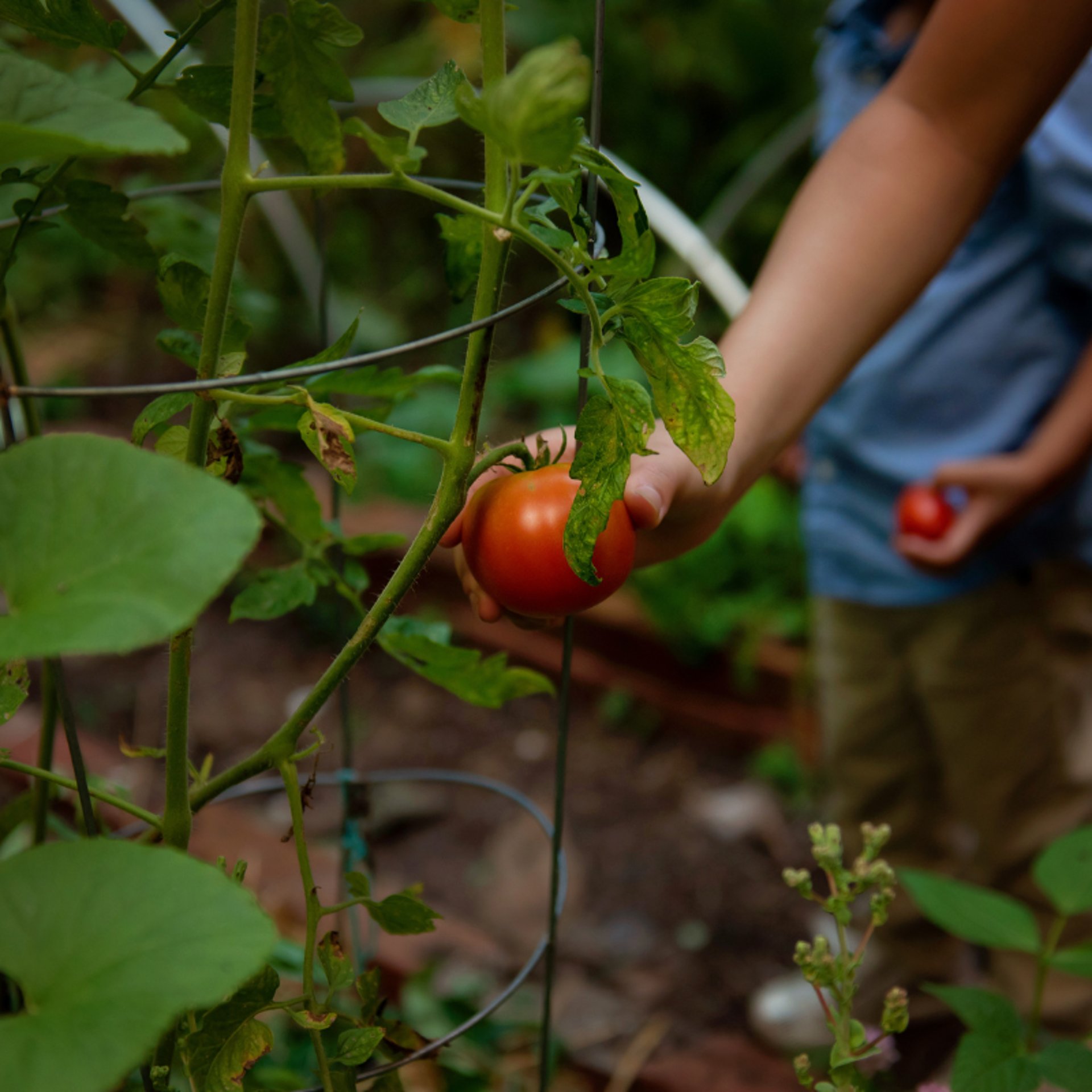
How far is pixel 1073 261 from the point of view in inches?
46.8

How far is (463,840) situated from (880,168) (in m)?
1.45

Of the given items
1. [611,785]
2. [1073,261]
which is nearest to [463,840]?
[611,785]

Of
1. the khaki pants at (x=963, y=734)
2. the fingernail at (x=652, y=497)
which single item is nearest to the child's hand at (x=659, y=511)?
the fingernail at (x=652, y=497)

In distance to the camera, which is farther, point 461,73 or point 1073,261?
point 1073,261

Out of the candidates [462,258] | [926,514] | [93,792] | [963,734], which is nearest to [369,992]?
[93,792]

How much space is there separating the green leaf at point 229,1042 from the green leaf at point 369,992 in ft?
0.23

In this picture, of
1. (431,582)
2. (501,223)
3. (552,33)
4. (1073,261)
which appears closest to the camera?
(501,223)

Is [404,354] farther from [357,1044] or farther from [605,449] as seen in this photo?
[357,1044]

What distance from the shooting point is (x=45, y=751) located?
72 centimetres

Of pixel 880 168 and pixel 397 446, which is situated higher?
pixel 880 168

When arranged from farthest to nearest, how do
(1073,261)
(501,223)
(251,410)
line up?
(1073,261), (251,410), (501,223)

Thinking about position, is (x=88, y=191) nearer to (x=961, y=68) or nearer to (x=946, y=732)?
(x=961, y=68)

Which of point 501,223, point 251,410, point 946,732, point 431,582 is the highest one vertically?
point 501,223

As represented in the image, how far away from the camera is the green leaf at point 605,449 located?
49 cm
